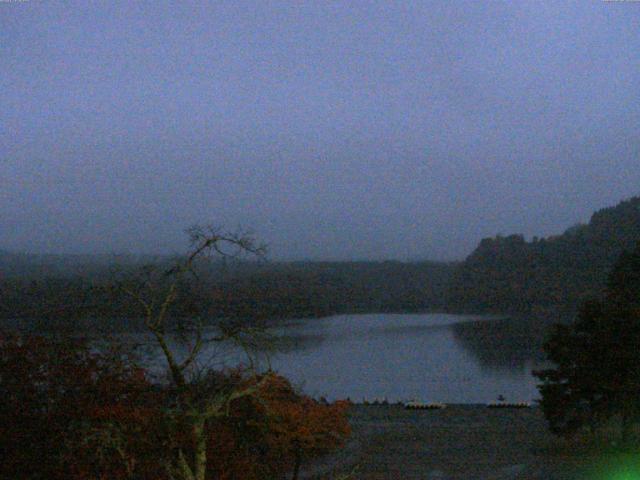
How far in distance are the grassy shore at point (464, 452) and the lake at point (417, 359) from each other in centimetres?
180

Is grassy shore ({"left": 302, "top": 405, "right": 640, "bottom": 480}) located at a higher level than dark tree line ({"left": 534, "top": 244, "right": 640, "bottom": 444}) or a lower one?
lower

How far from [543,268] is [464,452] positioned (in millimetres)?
50113

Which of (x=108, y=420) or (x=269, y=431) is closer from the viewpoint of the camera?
(x=108, y=420)

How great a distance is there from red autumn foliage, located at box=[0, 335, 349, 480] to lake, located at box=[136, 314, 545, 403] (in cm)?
123

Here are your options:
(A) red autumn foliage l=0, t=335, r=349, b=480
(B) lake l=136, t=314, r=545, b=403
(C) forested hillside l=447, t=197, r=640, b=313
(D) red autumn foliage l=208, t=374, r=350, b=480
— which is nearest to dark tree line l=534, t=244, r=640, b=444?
(B) lake l=136, t=314, r=545, b=403

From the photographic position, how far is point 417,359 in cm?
3222

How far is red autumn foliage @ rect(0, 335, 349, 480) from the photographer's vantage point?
16.4ft

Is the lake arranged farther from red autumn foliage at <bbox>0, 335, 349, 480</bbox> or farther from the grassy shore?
the grassy shore

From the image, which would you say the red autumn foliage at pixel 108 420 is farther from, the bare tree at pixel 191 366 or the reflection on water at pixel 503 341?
the reflection on water at pixel 503 341

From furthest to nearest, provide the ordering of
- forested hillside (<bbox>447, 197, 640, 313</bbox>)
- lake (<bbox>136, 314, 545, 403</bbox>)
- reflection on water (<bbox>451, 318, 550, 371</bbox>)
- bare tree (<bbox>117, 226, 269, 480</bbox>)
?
1. forested hillside (<bbox>447, 197, 640, 313</bbox>)
2. reflection on water (<bbox>451, 318, 550, 371</bbox>)
3. lake (<bbox>136, 314, 545, 403</bbox>)
4. bare tree (<bbox>117, 226, 269, 480</bbox>)

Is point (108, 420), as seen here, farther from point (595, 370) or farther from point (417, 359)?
point (417, 359)

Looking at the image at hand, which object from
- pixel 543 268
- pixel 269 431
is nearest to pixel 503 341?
pixel 543 268

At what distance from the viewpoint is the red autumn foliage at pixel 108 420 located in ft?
16.4

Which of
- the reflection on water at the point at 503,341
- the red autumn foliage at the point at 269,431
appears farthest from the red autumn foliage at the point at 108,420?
the reflection on water at the point at 503,341
